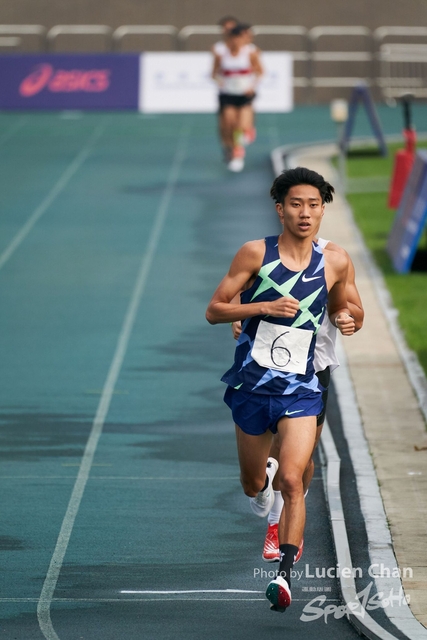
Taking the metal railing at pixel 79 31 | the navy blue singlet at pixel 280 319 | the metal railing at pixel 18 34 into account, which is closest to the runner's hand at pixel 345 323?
the navy blue singlet at pixel 280 319

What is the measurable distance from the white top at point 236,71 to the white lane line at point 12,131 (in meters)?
5.54

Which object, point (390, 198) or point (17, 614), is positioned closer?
point (17, 614)

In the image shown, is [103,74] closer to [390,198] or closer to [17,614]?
[390,198]

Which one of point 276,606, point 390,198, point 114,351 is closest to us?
point 276,606

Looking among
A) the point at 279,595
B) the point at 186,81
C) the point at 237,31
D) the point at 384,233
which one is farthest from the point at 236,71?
the point at 279,595

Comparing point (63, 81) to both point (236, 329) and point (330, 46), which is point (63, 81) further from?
point (236, 329)

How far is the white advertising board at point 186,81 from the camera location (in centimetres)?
3000

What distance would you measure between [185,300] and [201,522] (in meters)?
6.38

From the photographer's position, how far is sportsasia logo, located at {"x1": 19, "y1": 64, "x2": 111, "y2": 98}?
99.1 ft

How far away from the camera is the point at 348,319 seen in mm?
6160

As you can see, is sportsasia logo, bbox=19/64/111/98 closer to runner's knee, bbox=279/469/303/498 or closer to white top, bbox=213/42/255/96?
white top, bbox=213/42/255/96

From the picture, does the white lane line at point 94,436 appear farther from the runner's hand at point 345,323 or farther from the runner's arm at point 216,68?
the runner's arm at point 216,68

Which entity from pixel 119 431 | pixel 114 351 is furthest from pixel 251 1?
pixel 119 431

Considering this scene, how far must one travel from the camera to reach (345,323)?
616cm
